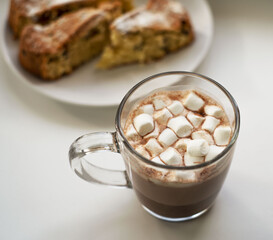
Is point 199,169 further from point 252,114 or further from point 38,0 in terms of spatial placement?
point 38,0

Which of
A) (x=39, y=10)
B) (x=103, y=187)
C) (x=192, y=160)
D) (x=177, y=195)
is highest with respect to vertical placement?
(x=39, y=10)

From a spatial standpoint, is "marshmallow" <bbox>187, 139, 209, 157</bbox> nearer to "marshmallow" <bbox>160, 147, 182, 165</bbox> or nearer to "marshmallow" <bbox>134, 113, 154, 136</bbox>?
"marshmallow" <bbox>160, 147, 182, 165</bbox>

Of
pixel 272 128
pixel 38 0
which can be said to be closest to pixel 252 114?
pixel 272 128

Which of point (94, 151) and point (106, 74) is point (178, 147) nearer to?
point (94, 151)

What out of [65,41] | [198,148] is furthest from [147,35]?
[198,148]

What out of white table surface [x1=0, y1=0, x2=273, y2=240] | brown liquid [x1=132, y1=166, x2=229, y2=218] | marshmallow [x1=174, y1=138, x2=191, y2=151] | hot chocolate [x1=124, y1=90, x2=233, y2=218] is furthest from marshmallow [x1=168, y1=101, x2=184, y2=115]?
white table surface [x1=0, y1=0, x2=273, y2=240]

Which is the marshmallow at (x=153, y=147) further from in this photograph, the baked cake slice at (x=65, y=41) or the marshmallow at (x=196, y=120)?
the baked cake slice at (x=65, y=41)

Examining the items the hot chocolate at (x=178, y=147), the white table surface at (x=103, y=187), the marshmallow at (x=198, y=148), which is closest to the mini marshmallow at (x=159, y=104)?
the hot chocolate at (x=178, y=147)
